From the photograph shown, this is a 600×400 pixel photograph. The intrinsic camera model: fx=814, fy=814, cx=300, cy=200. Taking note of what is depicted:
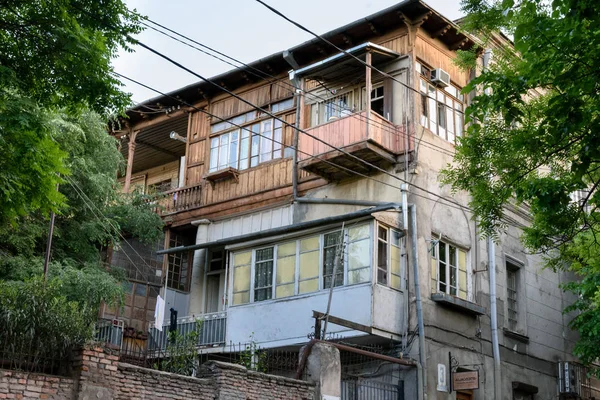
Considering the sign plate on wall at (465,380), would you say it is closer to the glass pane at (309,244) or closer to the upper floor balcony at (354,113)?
the glass pane at (309,244)

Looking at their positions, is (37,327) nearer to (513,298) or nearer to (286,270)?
(286,270)

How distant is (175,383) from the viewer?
1283 cm

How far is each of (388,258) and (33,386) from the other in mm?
9662

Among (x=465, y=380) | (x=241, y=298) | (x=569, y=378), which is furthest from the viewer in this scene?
(x=569, y=378)

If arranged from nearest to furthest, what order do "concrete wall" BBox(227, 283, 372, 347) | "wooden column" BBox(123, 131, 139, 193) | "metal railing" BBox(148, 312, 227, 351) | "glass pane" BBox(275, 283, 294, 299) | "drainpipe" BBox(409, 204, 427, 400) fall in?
"drainpipe" BBox(409, 204, 427, 400) < "concrete wall" BBox(227, 283, 372, 347) < "glass pane" BBox(275, 283, 294, 299) < "metal railing" BBox(148, 312, 227, 351) < "wooden column" BBox(123, 131, 139, 193)

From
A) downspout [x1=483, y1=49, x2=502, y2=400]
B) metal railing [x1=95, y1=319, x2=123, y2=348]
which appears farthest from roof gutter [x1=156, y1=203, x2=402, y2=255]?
downspout [x1=483, y1=49, x2=502, y2=400]

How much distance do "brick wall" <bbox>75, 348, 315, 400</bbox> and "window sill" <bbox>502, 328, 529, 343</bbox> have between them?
8.14 meters

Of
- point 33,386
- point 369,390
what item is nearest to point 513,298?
point 369,390

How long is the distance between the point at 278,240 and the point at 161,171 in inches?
369

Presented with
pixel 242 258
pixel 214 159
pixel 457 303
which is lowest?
Answer: pixel 457 303

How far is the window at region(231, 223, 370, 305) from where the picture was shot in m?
18.7

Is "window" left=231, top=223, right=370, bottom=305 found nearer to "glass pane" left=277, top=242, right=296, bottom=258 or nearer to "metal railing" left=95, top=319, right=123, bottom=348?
"glass pane" left=277, top=242, right=296, bottom=258

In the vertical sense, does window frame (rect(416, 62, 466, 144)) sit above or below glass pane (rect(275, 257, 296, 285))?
above

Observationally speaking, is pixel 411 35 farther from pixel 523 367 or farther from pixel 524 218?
pixel 523 367
